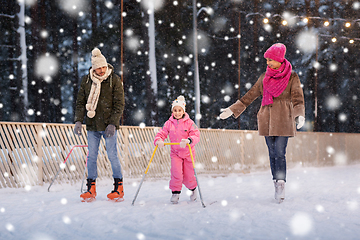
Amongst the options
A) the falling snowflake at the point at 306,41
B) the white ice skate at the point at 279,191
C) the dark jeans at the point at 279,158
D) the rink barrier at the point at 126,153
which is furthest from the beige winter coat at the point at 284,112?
the falling snowflake at the point at 306,41

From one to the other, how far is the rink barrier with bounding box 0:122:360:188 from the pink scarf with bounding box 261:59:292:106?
4.33m

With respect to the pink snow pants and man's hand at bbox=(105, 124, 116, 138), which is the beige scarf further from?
the pink snow pants

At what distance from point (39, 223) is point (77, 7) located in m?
18.5

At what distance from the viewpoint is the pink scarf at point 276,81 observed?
4598 mm

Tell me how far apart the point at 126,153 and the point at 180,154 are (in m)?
4.24

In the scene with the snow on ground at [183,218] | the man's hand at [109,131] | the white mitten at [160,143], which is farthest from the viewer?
the man's hand at [109,131]

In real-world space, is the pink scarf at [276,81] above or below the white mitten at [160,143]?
above

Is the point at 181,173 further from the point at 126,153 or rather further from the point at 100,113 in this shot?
the point at 126,153

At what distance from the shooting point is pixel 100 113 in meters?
4.67

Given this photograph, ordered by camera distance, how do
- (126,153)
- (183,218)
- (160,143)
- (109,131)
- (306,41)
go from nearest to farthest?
(183,218) < (160,143) < (109,131) < (126,153) < (306,41)

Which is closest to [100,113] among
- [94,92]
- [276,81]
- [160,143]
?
[94,92]

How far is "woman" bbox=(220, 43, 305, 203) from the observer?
455 centimetres

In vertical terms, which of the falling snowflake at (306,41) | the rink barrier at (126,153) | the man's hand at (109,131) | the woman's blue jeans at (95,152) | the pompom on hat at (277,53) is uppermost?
the falling snowflake at (306,41)

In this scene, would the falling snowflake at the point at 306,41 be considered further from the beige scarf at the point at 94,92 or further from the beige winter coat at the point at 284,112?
the beige scarf at the point at 94,92
